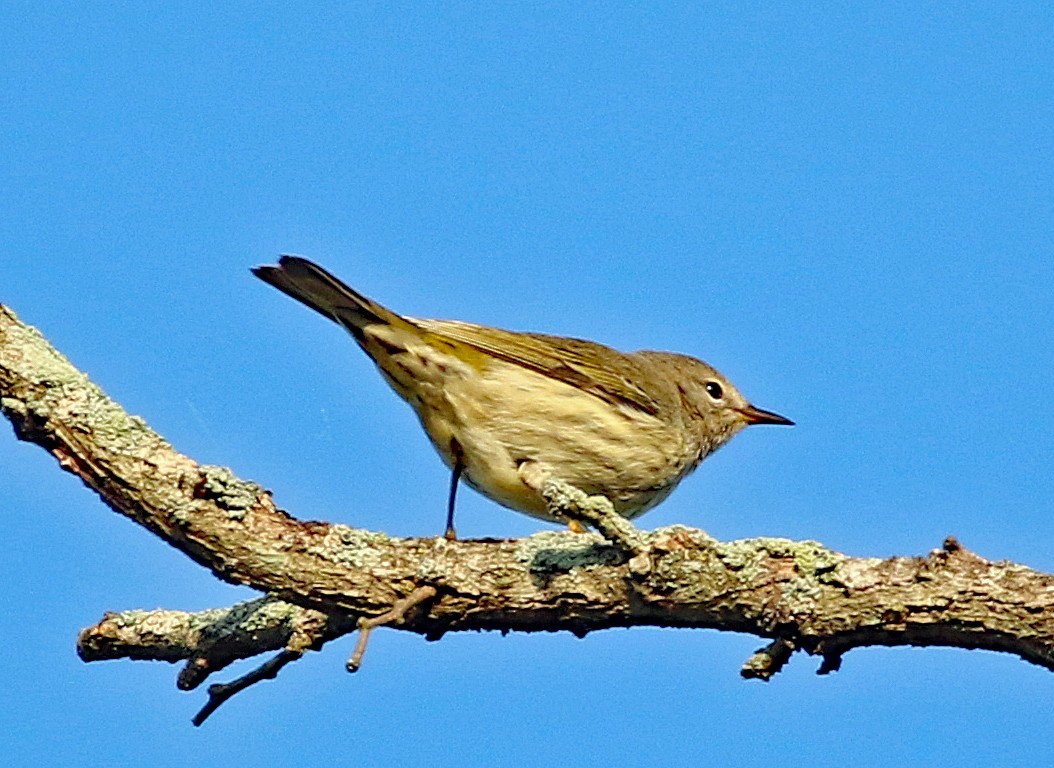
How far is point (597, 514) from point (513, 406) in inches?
109

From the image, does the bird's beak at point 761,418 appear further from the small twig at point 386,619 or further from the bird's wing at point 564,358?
the small twig at point 386,619

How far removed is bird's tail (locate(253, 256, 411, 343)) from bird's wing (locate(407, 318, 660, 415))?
246mm

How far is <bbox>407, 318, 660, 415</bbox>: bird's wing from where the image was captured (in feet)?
25.6

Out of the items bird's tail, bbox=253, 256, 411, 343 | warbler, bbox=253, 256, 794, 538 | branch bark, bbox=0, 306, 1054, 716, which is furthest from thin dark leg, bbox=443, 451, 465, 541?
branch bark, bbox=0, 306, 1054, 716

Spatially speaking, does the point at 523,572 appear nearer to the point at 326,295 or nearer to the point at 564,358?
the point at 326,295

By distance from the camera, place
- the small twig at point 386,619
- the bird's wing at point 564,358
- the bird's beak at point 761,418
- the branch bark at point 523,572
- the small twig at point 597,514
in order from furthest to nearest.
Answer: the bird's beak at point 761,418 < the bird's wing at point 564,358 < the small twig at point 597,514 < the branch bark at point 523,572 < the small twig at point 386,619

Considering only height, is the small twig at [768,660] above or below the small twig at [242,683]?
above

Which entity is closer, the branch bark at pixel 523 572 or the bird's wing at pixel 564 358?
the branch bark at pixel 523 572

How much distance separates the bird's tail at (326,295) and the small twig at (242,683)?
8.27 feet

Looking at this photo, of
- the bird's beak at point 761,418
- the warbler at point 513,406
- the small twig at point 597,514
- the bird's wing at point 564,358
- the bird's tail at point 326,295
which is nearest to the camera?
the small twig at point 597,514

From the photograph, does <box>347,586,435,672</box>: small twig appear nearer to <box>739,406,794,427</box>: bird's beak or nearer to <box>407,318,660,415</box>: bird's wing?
<box>407,318,660,415</box>: bird's wing

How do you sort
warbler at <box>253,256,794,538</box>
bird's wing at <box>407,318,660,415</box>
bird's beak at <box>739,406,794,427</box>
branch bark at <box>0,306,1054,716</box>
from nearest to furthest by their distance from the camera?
1. branch bark at <box>0,306,1054,716</box>
2. warbler at <box>253,256,794,538</box>
3. bird's wing at <box>407,318,660,415</box>
4. bird's beak at <box>739,406,794,427</box>

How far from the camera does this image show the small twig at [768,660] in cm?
489

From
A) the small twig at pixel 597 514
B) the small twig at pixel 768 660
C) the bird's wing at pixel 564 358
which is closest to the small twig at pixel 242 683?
the small twig at pixel 597 514
